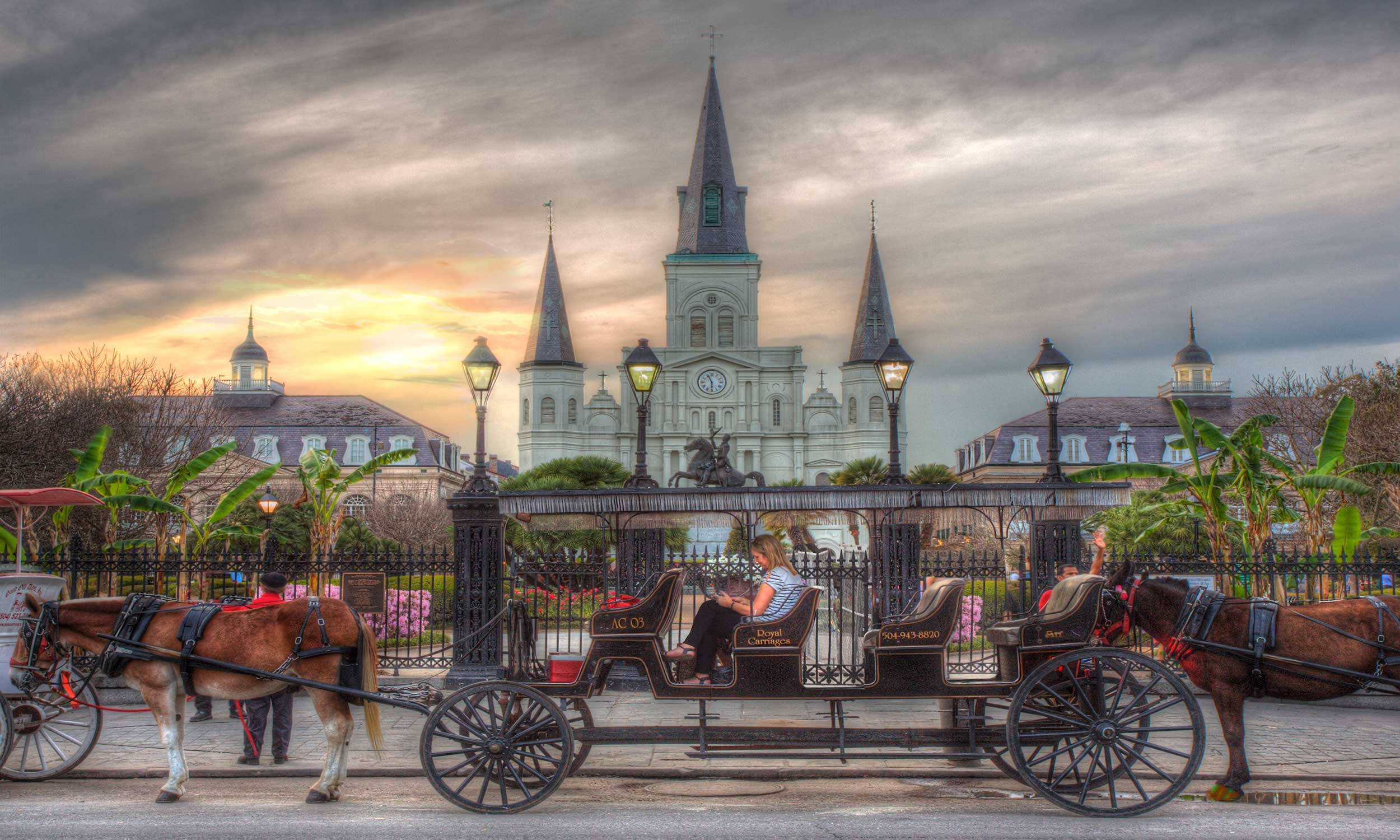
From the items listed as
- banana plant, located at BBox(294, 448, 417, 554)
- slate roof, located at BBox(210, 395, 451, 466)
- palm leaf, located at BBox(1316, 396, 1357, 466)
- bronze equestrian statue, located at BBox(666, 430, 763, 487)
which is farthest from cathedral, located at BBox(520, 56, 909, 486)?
palm leaf, located at BBox(1316, 396, 1357, 466)

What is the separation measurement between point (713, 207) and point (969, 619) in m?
76.2

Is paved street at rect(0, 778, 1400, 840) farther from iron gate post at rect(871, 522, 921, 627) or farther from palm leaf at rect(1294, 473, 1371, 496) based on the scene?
palm leaf at rect(1294, 473, 1371, 496)

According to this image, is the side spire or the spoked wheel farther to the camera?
the side spire

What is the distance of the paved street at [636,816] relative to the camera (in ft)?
23.0

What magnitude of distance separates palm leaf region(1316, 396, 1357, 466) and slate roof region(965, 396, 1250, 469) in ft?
200

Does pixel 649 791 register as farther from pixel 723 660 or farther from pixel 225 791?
pixel 225 791

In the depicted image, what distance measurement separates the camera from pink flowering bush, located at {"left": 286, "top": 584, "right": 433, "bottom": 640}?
17.0m

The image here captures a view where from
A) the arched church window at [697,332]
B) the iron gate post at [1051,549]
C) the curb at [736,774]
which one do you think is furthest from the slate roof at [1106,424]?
the curb at [736,774]

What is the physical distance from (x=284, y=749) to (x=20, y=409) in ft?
60.3

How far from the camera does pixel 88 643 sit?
8039mm

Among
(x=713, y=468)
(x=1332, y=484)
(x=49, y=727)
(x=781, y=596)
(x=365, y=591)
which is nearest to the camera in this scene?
(x=781, y=596)

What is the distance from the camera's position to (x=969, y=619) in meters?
17.3

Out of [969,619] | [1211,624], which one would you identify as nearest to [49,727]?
[1211,624]

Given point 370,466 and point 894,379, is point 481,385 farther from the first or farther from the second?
point 370,466
